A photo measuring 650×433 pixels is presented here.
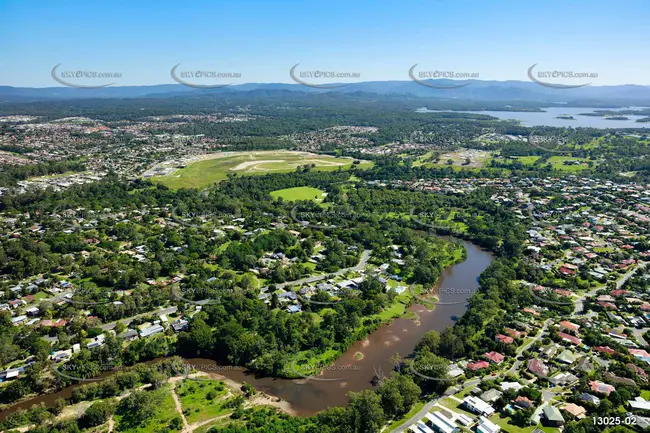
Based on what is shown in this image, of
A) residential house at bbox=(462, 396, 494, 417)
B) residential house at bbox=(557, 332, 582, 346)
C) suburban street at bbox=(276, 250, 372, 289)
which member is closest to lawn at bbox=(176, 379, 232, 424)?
suburban street at bbox=(276, 250, 372, 289)

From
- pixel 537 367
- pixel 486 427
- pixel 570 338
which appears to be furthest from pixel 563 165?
pixel 486 427

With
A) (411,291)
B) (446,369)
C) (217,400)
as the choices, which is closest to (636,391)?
(446,369)

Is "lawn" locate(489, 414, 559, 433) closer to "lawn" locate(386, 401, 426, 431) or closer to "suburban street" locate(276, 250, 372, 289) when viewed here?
"lawn" locate(386, 401, 426, 431)

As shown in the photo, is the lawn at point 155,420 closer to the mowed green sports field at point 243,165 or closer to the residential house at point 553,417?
the residential house at point 553,417

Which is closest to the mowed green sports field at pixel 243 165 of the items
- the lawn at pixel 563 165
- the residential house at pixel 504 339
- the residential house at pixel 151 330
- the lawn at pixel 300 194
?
the lawn at pixel 300 194

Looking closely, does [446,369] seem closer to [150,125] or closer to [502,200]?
[502,200]

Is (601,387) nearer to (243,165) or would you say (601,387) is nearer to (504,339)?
(504,339)
